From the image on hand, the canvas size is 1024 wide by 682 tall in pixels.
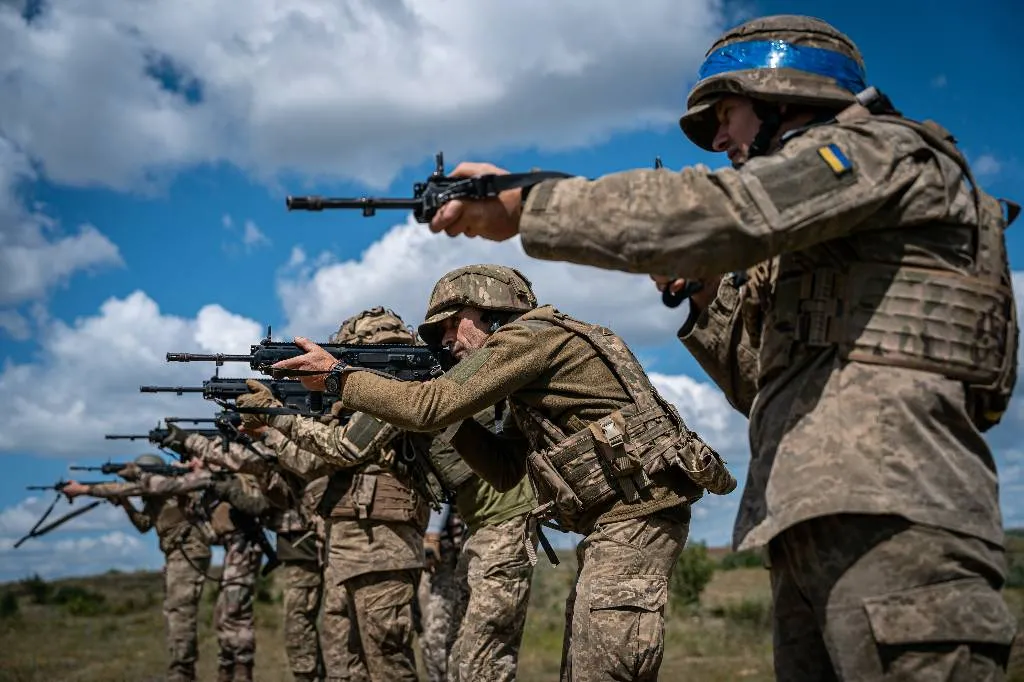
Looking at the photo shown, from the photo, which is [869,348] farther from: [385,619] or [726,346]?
[385,619]

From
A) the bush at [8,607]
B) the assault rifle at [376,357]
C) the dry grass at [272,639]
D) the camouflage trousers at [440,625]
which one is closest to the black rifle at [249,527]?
the dry grass at [272,639]

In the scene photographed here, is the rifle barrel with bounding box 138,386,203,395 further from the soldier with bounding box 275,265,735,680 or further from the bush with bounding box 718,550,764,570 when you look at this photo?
the bush with bounding box 718,550,764,570

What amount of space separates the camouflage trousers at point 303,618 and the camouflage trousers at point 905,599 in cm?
1034

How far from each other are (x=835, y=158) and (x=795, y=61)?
0.56 meters

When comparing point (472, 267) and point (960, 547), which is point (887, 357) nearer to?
point (960, 547)

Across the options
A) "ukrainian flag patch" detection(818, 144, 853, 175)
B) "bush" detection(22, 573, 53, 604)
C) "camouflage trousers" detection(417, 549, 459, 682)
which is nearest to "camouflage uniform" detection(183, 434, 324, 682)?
"camouflage trousers" detection(417, 549, 459, 682)

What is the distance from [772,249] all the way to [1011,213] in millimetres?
1004

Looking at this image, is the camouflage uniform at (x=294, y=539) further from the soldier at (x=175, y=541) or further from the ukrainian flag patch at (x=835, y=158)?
the ukrainian flag patch at (x=835, y=158)

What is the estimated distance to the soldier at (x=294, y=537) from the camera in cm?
1242

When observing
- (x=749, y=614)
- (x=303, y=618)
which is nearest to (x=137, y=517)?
(x=303, y=618)

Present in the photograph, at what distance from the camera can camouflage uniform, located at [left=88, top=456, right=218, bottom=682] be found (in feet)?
46.2

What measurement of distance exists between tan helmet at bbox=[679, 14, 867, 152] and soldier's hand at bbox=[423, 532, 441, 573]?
8.05 m

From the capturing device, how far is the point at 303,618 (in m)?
12.6

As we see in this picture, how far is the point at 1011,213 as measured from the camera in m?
3.24
